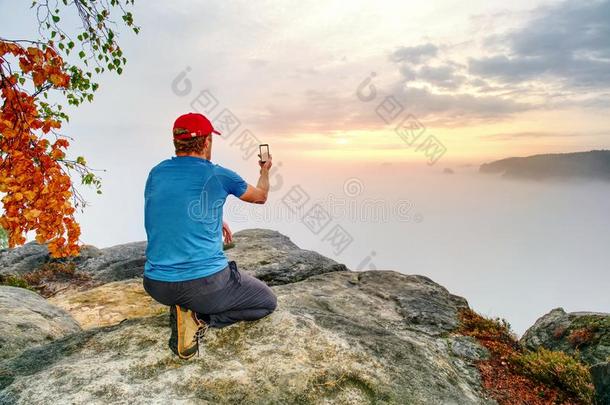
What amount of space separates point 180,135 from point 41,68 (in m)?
5.48

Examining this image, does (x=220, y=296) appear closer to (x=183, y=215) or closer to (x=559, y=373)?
(x=183, y=215)

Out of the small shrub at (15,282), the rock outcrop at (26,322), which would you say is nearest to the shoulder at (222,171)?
the rock outcrop at (26,322)

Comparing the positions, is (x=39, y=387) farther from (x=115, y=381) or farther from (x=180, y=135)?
(x=180, y=135)

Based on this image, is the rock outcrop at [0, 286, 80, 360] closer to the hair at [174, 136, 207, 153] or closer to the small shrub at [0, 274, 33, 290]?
the hair at [174, 136, 207, 153]

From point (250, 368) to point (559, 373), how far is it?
6633mm

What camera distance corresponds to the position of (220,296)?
6.52m

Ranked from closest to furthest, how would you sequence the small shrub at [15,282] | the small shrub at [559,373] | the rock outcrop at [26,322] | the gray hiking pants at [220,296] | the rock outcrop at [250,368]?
the rock outcrop at [250,368] < the gray hiking pants at [220,296] < the rock outcrop at [26,322] < the small shrub at [559,373] < the small shrub at [15,282]

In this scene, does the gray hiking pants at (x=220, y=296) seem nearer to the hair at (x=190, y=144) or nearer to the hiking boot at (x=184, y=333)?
the hiking boot at (x=184, y=333)

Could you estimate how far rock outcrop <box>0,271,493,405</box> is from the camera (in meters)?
5.44

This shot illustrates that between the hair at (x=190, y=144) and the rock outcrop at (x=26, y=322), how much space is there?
15.1ft

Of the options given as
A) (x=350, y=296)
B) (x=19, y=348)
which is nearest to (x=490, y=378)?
(x=350, y=296)

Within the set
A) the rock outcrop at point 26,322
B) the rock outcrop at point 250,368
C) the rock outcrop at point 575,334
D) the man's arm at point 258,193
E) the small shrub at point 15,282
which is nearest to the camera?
the rock outcrop at point 250,368

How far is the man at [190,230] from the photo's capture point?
6.10 meters

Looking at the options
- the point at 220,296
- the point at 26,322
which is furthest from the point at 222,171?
the point at 26,322
